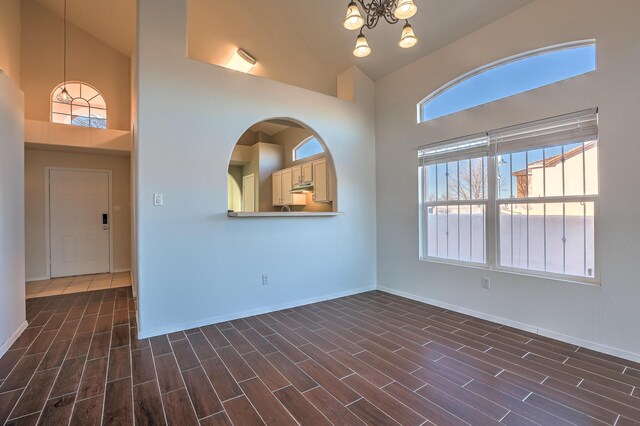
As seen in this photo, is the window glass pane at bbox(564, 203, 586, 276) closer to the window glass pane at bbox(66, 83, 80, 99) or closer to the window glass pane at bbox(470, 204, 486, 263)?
the window glass pane at bbox(470, 204, 486, 263)

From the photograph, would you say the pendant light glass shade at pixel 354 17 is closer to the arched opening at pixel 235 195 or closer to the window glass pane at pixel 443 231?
the window glass pane at pixel 443 231

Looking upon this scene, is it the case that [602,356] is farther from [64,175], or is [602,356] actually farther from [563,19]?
[64,175]

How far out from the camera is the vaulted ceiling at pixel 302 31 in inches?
132

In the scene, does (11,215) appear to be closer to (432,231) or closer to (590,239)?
(432,231)

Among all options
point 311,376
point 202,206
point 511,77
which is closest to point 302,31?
point 511,77

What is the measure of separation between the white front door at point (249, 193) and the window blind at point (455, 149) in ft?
14.3

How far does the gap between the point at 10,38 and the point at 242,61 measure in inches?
137

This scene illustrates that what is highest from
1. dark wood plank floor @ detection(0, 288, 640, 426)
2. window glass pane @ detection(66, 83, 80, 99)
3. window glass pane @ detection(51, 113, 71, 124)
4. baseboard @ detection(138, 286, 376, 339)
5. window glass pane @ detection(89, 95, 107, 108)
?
window glass pane @ detection(66, 83, 80, 99)

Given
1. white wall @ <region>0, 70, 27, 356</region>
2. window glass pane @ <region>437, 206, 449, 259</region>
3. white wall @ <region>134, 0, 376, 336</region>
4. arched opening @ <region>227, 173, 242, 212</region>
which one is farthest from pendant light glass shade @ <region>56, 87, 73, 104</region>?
window glass pane @ <region>437, 206, 449, 259</region>

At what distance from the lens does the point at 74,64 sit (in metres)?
5.63

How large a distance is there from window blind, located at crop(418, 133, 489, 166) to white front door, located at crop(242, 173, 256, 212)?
171 inches

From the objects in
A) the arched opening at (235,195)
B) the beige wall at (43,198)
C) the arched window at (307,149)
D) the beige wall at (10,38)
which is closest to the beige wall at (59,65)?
the beige wall at (10,38)

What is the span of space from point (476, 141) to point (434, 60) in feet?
4.03

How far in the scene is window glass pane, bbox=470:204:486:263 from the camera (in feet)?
11.3
